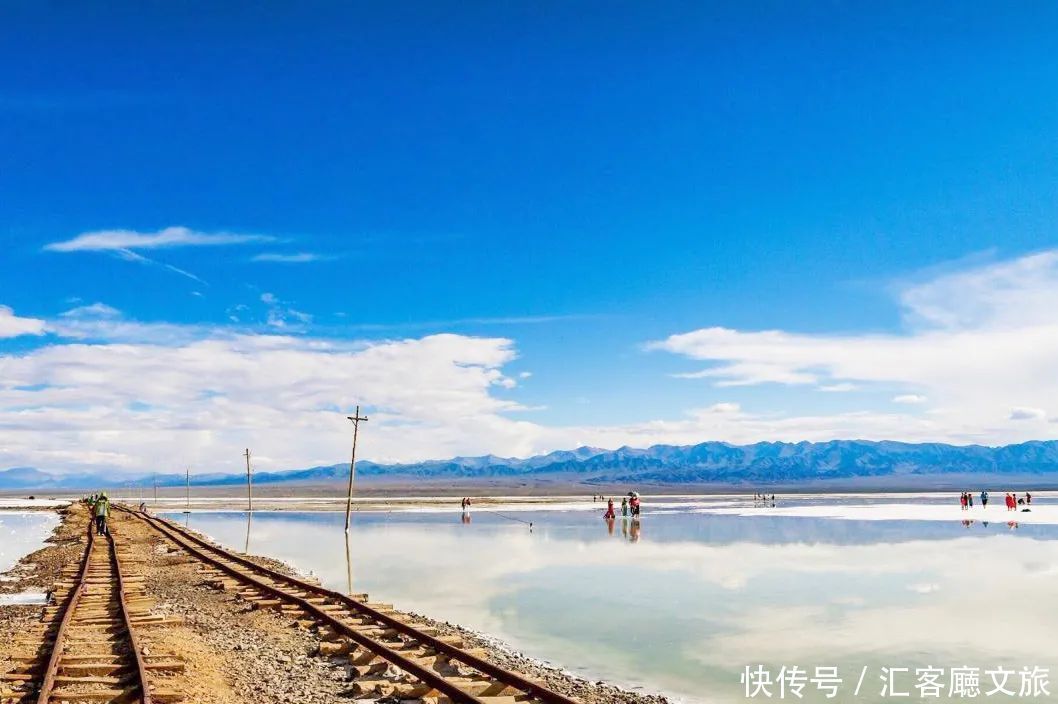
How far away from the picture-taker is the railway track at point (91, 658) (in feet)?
36.6

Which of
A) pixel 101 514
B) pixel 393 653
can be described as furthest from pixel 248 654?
pixel 101 514

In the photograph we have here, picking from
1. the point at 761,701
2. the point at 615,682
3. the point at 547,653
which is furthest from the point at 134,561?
the point at 761,701

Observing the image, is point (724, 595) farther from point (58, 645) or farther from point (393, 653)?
point (58, 645)

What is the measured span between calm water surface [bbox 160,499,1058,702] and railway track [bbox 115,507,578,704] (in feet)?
6.39

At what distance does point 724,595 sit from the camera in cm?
2198

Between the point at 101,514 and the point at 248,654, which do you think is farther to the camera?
the point at 101,514

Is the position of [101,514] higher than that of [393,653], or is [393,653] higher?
[101,514]

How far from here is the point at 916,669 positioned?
14.0m

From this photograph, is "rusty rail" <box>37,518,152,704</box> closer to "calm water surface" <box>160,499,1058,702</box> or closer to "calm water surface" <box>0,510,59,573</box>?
"calm water surface" <box>160,499,1058,702</box>

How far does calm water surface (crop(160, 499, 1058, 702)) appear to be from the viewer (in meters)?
15.0

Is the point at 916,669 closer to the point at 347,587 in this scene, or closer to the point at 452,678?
the point at 452,678

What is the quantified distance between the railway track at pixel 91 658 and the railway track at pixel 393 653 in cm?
273

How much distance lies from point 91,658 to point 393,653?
4.45 m

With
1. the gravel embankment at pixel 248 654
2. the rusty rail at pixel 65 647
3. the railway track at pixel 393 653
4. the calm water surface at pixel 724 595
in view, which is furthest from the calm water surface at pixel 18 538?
the railway track at pixel 393 653
